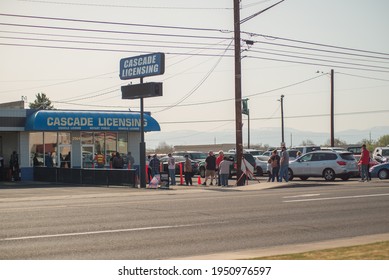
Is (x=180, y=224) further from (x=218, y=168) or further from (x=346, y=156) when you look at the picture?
(x=346, y=156)

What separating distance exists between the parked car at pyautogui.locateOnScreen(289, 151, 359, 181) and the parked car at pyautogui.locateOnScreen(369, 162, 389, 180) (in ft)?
3.11

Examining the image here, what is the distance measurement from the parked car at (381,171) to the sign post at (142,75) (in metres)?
12.2

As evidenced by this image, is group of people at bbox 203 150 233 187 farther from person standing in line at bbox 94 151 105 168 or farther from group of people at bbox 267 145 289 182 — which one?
person standing in line at bbox 94 151 105 168

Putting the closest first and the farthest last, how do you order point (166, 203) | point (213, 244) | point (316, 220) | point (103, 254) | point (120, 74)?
point (103, 254) → point (213, 244) → point (316, 220) → point (166, 203) → point (120, 74)

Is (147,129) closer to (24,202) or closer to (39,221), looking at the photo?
(24,202)

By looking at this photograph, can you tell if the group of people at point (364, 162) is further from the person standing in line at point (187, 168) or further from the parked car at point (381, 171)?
the person standing in line at point (187, 168)

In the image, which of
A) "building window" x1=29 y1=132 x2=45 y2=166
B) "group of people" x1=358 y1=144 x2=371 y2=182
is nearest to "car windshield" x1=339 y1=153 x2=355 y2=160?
"group of people" x1=358 y1=144 x2=371 y2=182

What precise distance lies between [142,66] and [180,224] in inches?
838

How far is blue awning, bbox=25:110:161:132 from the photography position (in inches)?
1686

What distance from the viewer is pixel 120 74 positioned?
38.2 metres

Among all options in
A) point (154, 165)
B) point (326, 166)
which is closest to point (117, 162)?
point (154, 165)

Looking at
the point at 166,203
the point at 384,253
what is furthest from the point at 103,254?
the point at 166,203

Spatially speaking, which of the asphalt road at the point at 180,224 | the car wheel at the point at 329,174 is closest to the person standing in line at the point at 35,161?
the car wheel at the point at 329,174

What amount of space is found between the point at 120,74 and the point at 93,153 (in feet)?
33.8
